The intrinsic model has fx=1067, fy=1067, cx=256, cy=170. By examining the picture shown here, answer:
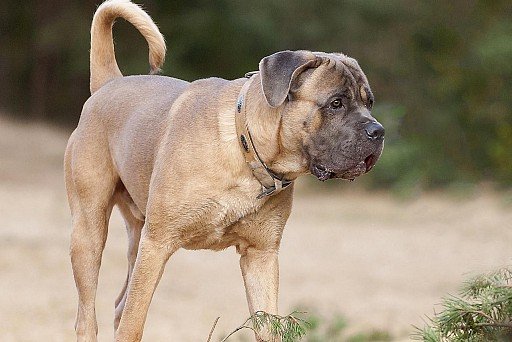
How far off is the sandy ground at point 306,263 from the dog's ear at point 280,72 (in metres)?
3.80

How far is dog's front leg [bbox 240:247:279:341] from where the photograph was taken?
5.14 m

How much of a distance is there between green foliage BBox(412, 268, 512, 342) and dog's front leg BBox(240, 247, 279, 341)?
1259 millimetres

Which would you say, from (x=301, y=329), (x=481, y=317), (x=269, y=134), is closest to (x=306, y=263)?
(x=269, y=134)

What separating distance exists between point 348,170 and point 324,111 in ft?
0.89

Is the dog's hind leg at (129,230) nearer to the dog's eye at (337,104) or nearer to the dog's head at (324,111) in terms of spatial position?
the dog's head at (324,111)

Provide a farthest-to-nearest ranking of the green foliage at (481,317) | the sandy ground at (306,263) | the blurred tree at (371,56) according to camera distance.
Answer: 1. the blurred tree at (371,56)
2. the sandy ground at (306,263)
3. the green foliage at (481,317)

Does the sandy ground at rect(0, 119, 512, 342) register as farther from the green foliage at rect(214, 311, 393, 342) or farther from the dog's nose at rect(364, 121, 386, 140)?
the dog's nose at rect(364, 121, 386, 140)

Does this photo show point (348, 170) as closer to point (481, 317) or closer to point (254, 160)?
point (254, 160)

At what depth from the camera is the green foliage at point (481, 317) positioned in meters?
3.86

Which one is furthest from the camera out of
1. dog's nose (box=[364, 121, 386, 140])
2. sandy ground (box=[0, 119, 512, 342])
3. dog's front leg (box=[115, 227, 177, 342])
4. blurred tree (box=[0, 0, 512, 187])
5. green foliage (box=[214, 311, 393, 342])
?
blurred tree (box=[0, 0, 512, 187])

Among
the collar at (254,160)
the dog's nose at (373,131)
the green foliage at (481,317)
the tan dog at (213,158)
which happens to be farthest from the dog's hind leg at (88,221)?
the green foliage at (481,317)

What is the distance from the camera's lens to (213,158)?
4.79m

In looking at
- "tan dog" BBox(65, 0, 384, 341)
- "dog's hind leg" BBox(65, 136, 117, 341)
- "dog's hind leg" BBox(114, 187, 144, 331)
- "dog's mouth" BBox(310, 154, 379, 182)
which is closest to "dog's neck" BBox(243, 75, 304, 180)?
"tan dog" BBox(65, 0, 384, 341)

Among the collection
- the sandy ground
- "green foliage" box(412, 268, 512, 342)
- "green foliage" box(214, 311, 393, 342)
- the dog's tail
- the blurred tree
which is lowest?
"green foliage" box(412, 268, 512, 342)
